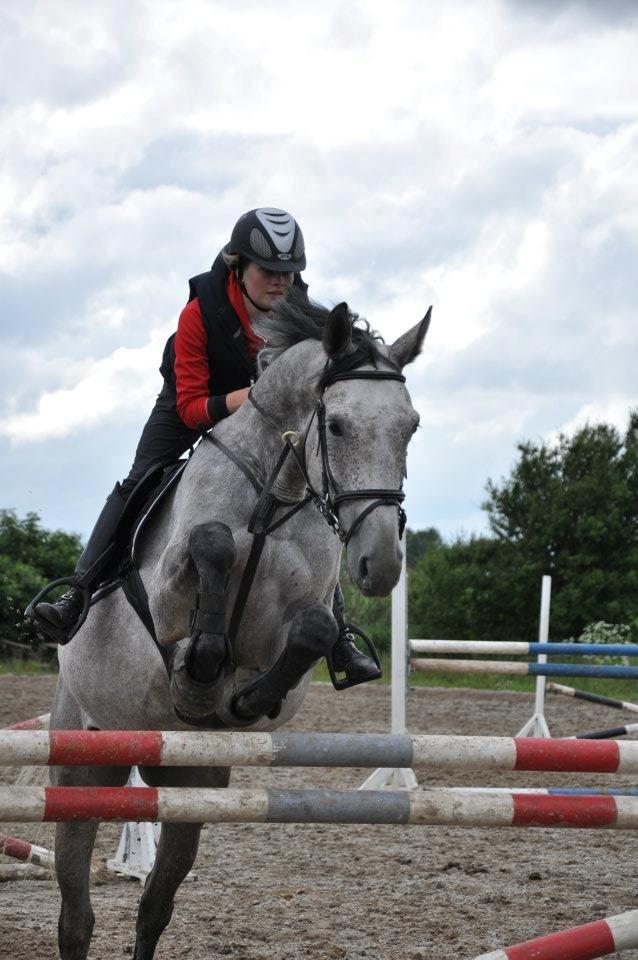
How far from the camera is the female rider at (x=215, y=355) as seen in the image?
425 cm

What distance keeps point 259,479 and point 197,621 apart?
595mm

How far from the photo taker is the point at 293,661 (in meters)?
3.47

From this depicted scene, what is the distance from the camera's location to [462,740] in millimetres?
2887

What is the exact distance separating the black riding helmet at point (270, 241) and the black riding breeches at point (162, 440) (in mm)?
670

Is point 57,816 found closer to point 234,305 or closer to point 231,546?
point 231,546

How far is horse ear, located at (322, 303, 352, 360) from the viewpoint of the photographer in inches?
139

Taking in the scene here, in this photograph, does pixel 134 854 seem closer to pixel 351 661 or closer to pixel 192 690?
pixel 351 661

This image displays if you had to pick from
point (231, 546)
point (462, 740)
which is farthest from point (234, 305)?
point (462, 740)

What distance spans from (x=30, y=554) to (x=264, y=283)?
49.6 feet

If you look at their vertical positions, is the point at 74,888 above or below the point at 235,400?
below

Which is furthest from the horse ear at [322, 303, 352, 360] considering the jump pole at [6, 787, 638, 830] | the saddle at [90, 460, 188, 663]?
the jump pole at [6, 787, 638, 830]

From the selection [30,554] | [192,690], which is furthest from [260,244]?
[30,554]

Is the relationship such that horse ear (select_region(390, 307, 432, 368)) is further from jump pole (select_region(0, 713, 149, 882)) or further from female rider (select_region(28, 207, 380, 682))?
jump pole (select_region(0, 713, 149, 882))

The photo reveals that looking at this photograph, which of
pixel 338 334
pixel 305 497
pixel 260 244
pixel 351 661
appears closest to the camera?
pixel 338 334
